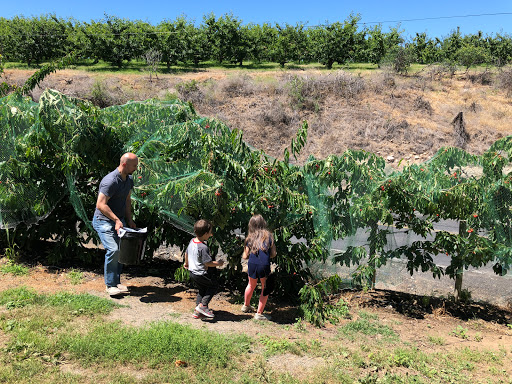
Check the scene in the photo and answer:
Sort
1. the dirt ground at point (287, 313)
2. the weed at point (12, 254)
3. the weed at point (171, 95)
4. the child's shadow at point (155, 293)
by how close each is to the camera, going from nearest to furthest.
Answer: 1. the dirt ground at point (287, 313)
2. the child's shadow at point (155, 293)
3. the weed at point (12, 254)
4. the weed at point (171, 95)

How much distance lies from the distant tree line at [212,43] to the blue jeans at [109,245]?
32327 mm

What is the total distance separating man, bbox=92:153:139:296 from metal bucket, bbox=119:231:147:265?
129 millimetres

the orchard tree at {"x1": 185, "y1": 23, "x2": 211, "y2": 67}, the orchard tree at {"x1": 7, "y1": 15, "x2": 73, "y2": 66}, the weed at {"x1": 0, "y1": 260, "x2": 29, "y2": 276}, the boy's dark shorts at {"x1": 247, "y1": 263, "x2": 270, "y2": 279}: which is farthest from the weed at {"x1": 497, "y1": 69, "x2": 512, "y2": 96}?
the orchard tree at {"x1": 7, "y1": 15, "x2": 73, "y2": 66}

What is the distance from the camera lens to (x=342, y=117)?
83.7ft

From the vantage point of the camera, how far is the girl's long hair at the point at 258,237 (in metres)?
4.61

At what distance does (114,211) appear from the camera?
16.3ft

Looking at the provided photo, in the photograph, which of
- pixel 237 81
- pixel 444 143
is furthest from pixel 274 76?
pixel 444 143

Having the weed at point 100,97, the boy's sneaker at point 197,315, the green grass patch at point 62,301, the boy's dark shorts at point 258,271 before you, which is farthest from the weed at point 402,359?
the weed at point 100,97

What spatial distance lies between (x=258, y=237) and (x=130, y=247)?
1.35 meters

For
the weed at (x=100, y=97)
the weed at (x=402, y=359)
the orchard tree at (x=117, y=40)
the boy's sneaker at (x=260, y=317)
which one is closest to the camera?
the weed at (x=402, y=359)

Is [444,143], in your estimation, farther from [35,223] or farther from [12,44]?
[12,44]

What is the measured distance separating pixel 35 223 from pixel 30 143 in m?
1.07

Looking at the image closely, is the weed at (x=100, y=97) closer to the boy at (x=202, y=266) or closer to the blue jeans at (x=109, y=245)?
the blue jeans at (x=109, y=245)

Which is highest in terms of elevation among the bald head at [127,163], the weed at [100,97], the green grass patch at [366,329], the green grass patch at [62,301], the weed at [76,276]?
the weed at [100,97]
